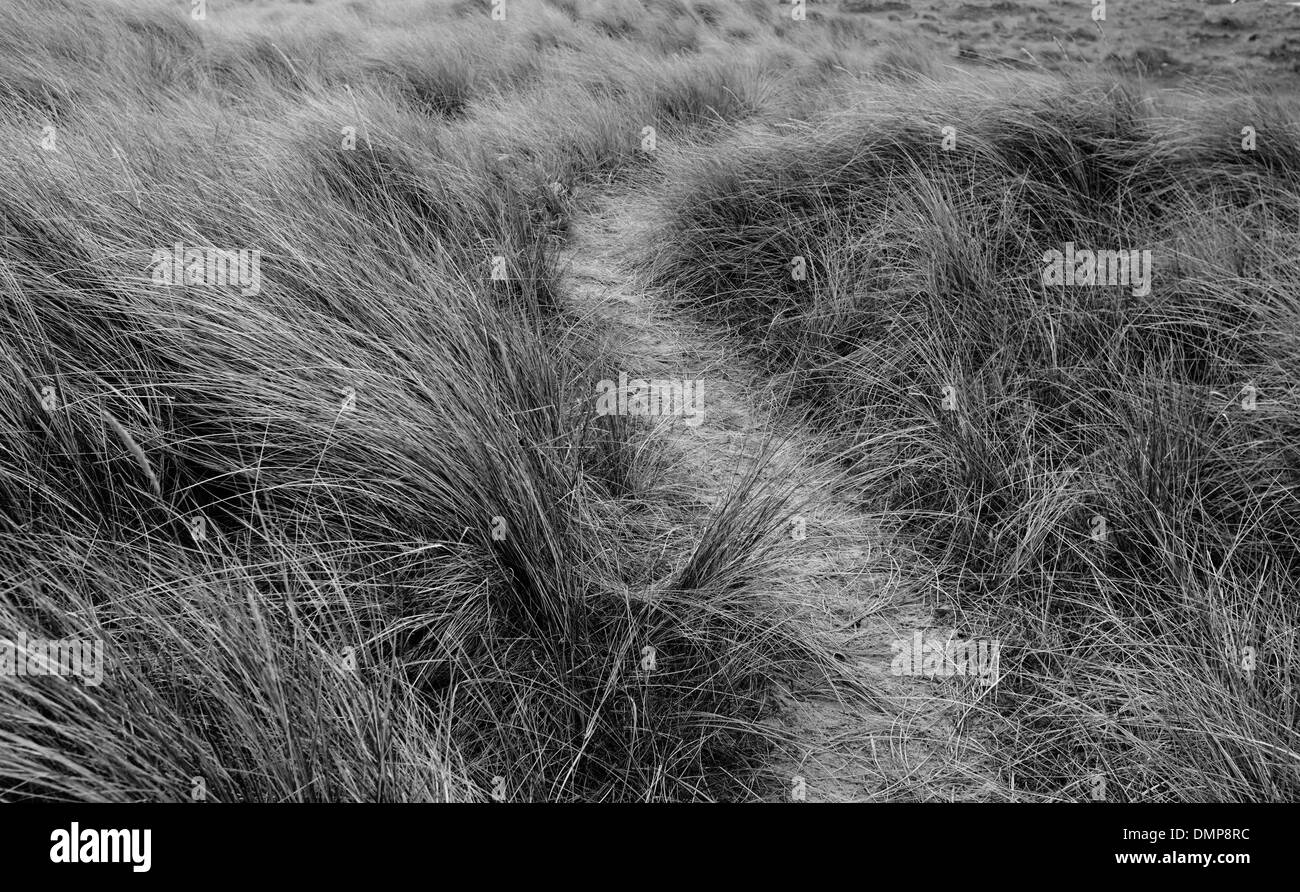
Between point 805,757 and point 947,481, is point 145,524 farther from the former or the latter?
point 947,481

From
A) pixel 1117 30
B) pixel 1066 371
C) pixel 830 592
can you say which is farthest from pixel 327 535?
pixel 1117 30

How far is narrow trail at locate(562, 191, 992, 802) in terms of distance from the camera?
1.77 meters

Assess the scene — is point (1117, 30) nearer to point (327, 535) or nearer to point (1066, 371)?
point (1066, 371)

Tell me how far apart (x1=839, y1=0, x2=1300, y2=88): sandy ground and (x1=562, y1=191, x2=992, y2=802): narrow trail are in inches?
276

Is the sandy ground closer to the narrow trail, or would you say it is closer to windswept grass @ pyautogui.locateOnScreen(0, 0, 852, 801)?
the narrow trail

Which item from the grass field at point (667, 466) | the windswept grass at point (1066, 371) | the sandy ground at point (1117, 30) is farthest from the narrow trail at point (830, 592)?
the sandy ground at point (1117, 30)

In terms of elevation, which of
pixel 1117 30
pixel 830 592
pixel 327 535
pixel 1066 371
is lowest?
pixel 830 592

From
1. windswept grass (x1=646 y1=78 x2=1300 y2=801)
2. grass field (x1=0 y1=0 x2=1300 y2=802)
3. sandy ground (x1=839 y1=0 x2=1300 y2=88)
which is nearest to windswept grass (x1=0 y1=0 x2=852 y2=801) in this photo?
grass field (x1=0 y1=0 x2=1300 y2=802)

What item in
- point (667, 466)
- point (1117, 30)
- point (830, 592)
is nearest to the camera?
point (830, 592)

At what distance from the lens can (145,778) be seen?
1.17m

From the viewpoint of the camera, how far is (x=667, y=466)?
8.61 ft

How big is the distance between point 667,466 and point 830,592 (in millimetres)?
644

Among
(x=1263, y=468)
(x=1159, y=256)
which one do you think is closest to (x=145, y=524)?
(x=1263, y=468)

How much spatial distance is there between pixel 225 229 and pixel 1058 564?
2656mm
